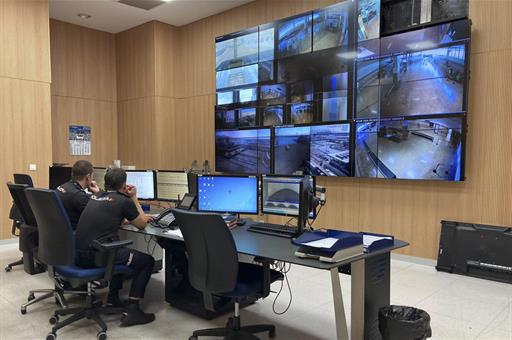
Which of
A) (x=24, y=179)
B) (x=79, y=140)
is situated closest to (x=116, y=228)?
(x=24, y=179)

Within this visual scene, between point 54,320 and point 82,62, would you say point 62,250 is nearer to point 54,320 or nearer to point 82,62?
point 54,320

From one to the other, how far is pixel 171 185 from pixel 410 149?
8.95 feet

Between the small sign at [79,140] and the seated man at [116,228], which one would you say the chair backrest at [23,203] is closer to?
the seated man at [116,228]

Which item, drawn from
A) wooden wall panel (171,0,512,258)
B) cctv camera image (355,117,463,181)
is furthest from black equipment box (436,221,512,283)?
cctv camera image (355,117,463,181)

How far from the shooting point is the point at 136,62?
25.0 feet

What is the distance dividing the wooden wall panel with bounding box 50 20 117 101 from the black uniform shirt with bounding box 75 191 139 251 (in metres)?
5.23

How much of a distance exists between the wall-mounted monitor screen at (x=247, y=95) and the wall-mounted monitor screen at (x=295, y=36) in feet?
2.28

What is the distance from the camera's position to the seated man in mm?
2908

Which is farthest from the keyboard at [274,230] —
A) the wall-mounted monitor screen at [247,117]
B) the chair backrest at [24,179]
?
the chair backrest at [24,179]

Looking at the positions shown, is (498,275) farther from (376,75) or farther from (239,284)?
(239,284)

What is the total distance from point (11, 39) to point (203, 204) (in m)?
4.32

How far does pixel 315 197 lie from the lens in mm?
3096

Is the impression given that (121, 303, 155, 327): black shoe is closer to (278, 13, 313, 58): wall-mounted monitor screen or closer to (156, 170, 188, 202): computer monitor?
(156, 170, 188, 202): computer monitor

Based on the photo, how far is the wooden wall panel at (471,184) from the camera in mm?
4094
